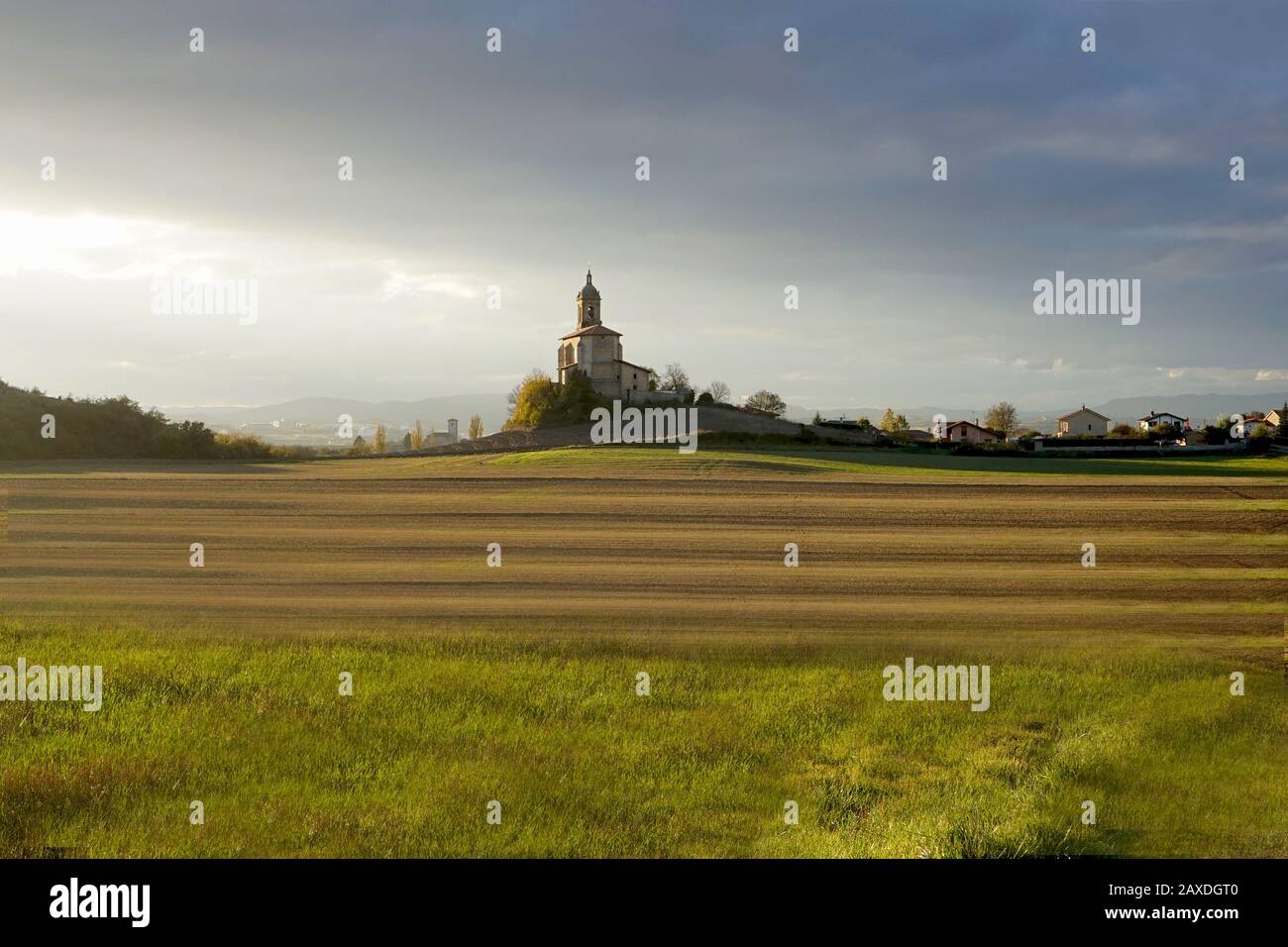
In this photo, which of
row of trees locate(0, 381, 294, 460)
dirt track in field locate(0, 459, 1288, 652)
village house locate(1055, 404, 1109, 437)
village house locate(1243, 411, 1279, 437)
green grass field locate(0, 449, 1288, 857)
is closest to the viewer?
green grass field locate(0, 449, 1288, 857)

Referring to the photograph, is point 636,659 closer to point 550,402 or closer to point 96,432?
point 96,432

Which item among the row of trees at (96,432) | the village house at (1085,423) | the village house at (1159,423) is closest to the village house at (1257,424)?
the village house at (1159,423)

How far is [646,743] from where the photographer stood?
21.5ft

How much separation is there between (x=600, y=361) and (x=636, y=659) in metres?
71.9

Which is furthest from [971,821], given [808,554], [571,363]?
[571,363]

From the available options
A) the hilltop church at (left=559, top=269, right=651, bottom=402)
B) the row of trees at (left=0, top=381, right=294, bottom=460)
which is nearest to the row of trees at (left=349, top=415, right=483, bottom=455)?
the row of trees at (left=0, top=381, right=294, bottom=460)

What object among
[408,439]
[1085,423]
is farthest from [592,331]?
[1085,423]

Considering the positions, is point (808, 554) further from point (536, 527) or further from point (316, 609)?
point (316, 609)

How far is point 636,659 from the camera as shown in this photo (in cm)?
848

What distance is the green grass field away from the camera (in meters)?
5.67

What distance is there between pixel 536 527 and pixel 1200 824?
726cm

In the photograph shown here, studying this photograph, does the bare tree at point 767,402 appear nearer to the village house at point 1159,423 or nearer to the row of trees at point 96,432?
the village house at point 1159,423

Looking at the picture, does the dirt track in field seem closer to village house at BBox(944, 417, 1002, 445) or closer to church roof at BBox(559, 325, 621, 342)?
church roof at BBox(559, 325, 621, 342)

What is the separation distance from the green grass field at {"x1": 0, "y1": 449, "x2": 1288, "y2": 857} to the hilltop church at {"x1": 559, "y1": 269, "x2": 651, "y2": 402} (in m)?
66.3
